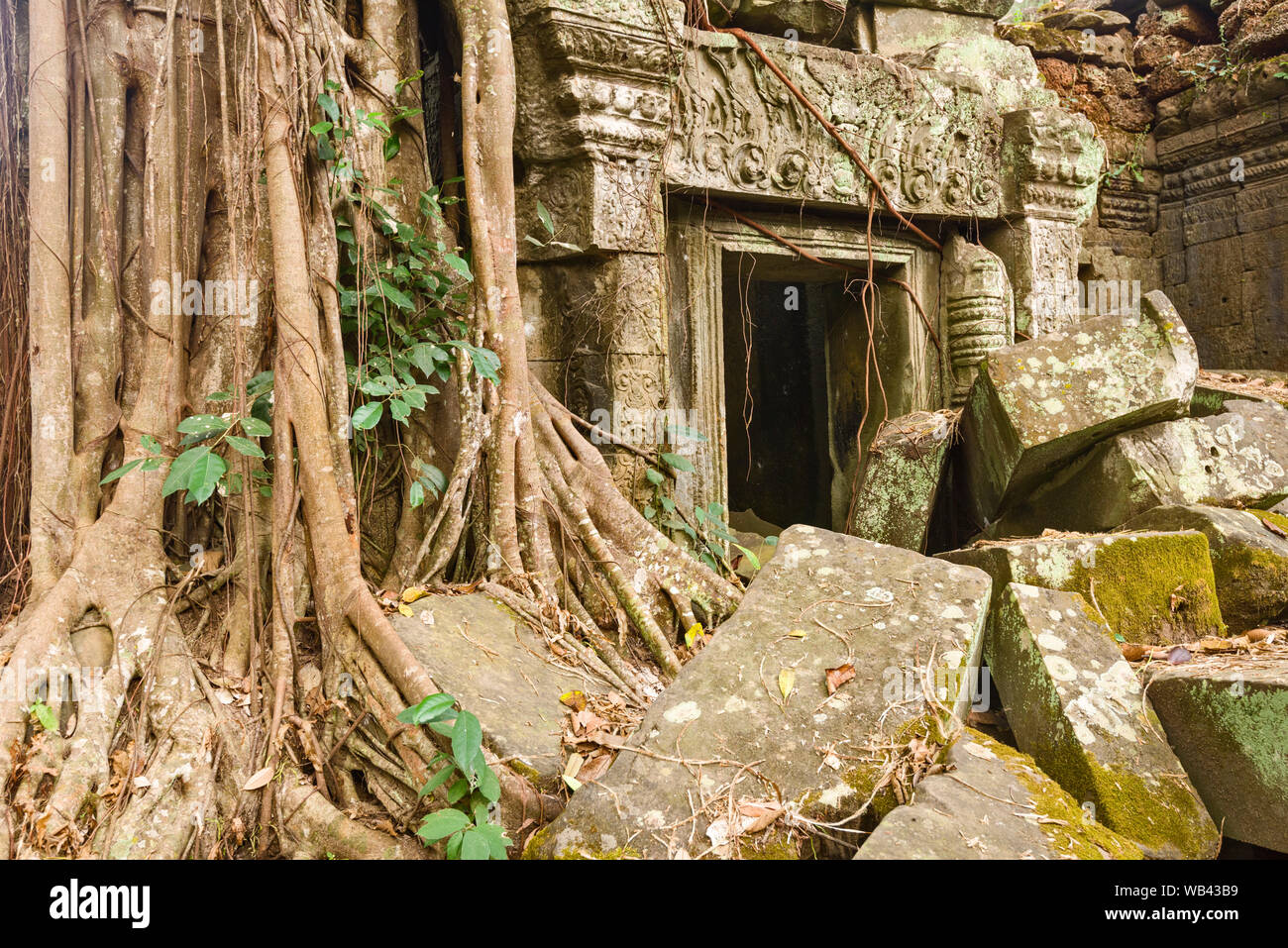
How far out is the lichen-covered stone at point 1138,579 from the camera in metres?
2.97

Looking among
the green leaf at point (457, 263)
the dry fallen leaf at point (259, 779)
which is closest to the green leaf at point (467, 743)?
the dry fallen leaf at point (259, 779)

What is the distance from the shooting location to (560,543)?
10.1 ft

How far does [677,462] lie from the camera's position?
3.70 meters

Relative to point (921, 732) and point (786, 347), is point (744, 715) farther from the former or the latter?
point (786, 347)

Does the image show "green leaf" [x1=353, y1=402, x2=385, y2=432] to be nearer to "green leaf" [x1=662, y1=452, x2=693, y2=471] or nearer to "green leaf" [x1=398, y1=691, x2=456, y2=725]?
"green leaf" [x1=398, y1=691, x2=456, y2=725]

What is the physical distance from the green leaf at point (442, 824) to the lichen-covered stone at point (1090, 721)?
54.0 inches

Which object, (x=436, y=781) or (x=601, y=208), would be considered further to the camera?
(x=601, y=208)

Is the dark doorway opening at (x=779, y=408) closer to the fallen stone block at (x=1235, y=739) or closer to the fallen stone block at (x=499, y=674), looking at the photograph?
the fallen stone block at (x=499, y=674)

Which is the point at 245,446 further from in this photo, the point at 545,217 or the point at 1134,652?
the point at 1134,652

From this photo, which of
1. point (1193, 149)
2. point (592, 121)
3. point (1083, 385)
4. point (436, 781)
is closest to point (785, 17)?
point (592, 121)

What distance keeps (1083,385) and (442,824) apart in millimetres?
3040

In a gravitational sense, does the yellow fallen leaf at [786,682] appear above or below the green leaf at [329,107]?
below

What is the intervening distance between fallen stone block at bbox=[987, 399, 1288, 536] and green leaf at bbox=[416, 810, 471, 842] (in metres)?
2.93
